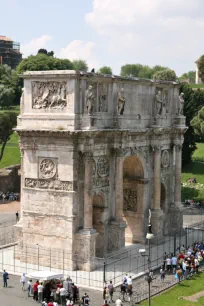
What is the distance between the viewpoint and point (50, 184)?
35594mm

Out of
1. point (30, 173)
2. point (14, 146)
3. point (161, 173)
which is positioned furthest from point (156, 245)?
point (14, 146)

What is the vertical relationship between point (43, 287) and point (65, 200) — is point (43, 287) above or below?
below

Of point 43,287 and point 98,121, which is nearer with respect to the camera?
point 43,287

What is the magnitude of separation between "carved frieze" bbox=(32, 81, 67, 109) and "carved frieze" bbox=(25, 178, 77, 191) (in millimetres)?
4309

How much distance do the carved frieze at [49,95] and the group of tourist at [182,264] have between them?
10984 mm

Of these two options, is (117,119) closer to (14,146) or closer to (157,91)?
(157,91)

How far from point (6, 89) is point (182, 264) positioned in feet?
191

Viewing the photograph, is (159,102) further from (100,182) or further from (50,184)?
(50,184)

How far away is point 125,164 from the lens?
42.1 metres

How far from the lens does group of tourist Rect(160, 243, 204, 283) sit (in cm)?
3497

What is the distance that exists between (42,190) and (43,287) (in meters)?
7.08

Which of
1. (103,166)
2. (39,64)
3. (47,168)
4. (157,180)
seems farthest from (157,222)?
(39,64)

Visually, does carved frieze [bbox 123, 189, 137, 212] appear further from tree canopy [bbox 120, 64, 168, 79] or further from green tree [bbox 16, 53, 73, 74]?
tree canopy [bbox 120, 64, 168, 79]

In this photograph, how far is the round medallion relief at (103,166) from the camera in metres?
37.0
